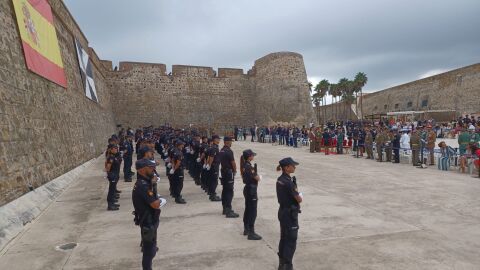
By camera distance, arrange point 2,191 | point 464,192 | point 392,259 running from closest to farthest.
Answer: point 392,259, point 2,191, point 464,192

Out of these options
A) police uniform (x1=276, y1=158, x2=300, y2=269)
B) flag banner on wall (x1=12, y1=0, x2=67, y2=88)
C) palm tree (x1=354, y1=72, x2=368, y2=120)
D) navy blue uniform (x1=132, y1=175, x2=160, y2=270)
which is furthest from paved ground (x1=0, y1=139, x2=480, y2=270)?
palm tree (x1=354, y1=72, x2=368, y2=120)

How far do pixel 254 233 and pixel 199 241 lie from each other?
85 centimetres

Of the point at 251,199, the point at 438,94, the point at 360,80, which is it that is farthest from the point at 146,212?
the point at 360,80

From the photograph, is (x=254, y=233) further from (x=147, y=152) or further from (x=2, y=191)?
(x=2, y=191)

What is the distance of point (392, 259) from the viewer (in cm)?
432

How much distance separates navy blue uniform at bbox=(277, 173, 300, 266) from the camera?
400cm

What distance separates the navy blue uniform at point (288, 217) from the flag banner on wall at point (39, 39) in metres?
7.30

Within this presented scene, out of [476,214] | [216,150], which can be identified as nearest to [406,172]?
[476,214]

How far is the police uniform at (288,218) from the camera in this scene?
13.1 ft

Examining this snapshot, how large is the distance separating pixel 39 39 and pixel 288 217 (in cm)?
900

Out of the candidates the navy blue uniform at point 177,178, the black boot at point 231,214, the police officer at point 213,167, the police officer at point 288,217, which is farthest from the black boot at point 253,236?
the navy blue uniform at point 177,178

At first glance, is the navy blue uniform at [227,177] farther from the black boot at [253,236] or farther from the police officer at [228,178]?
the black boot at [253,236]

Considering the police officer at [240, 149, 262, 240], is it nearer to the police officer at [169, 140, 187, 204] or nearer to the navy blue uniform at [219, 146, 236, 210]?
the navy blue uniform at [219, 146, 236, 210]

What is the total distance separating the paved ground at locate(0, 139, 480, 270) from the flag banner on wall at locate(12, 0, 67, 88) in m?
3.57
